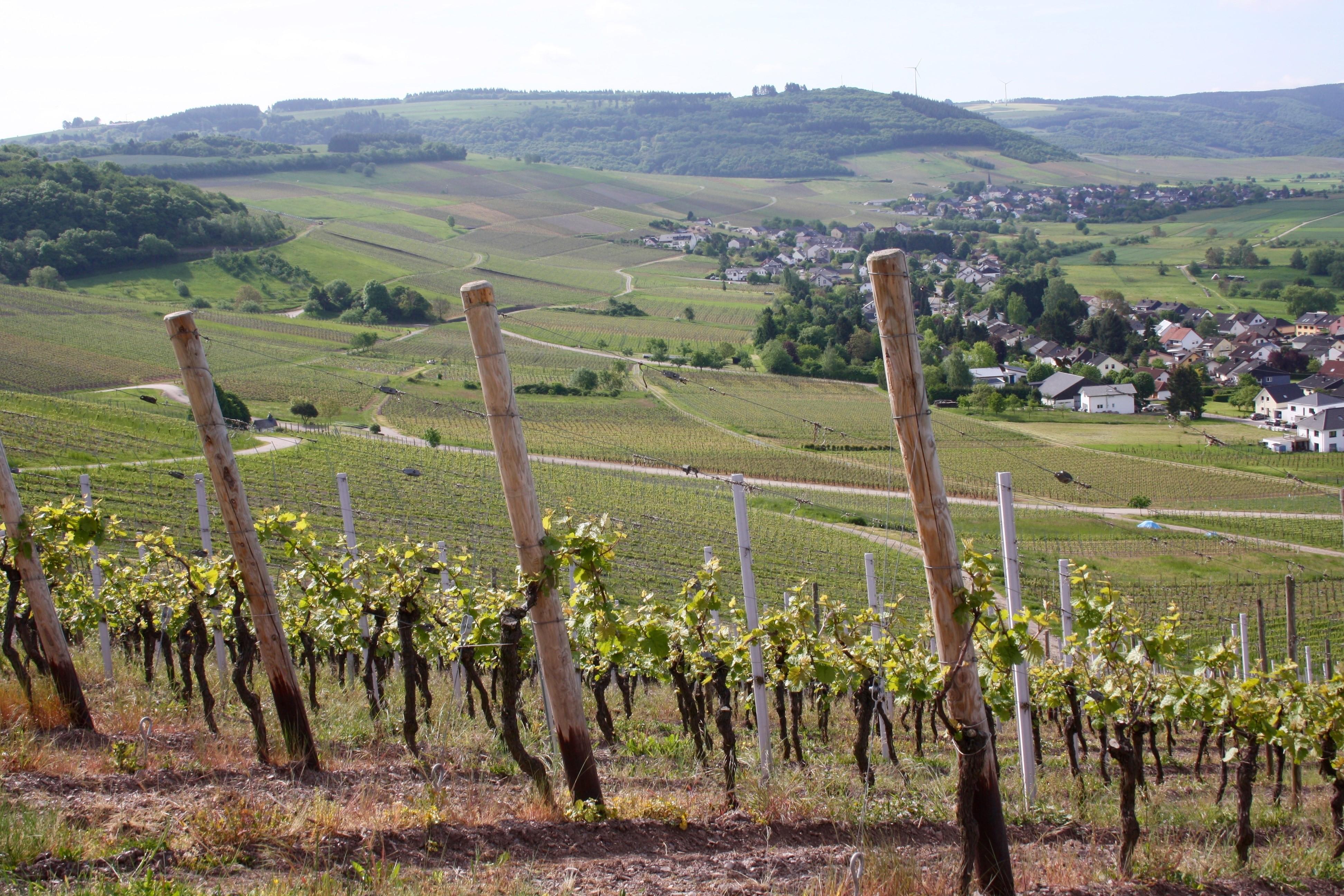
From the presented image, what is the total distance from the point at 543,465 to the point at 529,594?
39753 millimetres

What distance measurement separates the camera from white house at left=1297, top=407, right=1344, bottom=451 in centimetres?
5969

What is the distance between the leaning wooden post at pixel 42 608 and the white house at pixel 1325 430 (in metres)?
69.4

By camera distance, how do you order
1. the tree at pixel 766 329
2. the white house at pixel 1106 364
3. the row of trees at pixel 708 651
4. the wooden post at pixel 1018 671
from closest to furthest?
the row of trees at pixel 708 651 → the wooden post at pixel 1018 671 → the white house at pixel 1106 364 → the tree at pixel 766 329

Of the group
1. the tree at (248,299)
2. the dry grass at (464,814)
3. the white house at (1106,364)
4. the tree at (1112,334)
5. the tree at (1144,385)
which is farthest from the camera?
the tree at (1112,334)

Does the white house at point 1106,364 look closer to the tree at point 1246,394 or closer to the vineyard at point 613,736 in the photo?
the tree at point 1246,394

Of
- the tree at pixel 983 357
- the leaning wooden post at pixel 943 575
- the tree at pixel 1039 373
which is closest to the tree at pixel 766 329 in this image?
the tree at pixel 983 357

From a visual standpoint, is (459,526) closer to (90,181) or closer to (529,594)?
(529,594)

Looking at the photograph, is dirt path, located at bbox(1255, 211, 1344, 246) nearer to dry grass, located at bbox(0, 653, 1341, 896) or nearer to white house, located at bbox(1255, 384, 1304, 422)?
white house, located at bbox(1255, 384, 1304, 422)

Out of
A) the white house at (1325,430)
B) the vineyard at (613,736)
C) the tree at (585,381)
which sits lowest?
the white house at (1325,430)

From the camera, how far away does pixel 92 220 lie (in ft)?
295

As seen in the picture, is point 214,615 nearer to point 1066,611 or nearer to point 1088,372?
point 1066,611

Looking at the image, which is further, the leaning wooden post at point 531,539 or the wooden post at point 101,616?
the wooden post at point 101,616

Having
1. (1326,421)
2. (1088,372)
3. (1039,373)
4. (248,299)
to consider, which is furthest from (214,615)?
(248,299)

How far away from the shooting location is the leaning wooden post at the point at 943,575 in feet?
14.4
